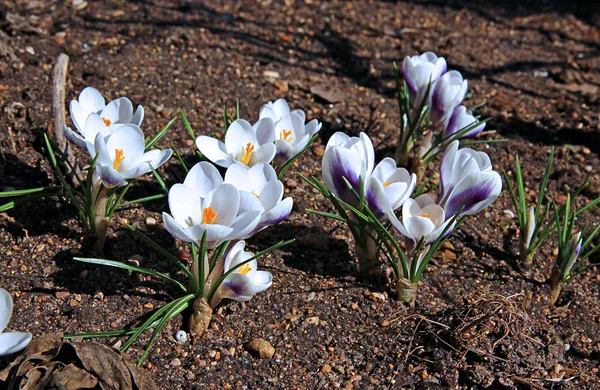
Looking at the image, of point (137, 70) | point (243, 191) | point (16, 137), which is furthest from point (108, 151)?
point (137, 70)

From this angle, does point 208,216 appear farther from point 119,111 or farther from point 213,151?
point 119,111

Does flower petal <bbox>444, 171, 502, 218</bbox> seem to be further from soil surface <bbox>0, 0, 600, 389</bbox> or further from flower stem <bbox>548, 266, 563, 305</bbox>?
flower stem <bbox>548, 266, 563, 305</bbox>

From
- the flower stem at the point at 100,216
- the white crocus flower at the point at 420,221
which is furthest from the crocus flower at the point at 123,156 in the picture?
the white crocus flower at the point at 420,221

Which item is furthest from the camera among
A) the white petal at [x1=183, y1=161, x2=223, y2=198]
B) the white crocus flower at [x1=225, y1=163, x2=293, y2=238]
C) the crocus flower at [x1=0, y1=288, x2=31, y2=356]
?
the white petal at [x1=183, y1=161, x2=223, y2=198]

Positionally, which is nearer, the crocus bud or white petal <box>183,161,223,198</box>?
white petal <box>183,161,223,198</box>

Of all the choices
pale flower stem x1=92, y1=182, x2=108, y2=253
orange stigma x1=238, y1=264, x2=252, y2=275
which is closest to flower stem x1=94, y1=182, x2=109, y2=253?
pale flower stem x1=92, y1=182, x2=108, y2=253

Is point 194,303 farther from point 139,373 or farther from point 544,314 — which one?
point 544,314
